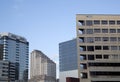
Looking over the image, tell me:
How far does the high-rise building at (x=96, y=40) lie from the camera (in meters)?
102

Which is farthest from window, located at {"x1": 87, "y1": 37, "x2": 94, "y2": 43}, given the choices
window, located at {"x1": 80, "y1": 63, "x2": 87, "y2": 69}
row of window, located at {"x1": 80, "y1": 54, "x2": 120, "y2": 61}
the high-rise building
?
window, located at {"x1": 80, "y1": 63, "x2": 87, "y2": 69}

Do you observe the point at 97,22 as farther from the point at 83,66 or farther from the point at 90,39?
the point at 83,66

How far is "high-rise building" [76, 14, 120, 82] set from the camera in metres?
102

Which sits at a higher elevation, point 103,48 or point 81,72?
point 103,48

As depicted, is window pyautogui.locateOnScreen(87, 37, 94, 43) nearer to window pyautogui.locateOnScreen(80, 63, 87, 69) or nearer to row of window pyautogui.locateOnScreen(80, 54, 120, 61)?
row of window pyautogui.locateOnScreen(80, 54, 120, 61)

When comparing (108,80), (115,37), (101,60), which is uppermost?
(115,37)

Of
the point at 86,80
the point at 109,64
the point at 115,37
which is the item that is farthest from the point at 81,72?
the point at 115,37

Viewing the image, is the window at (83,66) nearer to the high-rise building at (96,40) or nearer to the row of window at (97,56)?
the high-rise building at (96,40)

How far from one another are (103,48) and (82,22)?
11.4m

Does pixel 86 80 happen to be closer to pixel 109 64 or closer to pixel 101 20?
pixel 109 64

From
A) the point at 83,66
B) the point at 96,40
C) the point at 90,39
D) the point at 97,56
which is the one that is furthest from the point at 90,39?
the point at 83,66

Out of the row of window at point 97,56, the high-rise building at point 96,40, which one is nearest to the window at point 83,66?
the high-rise building at point 96,40

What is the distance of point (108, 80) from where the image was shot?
319 ft

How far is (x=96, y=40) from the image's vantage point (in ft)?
342
